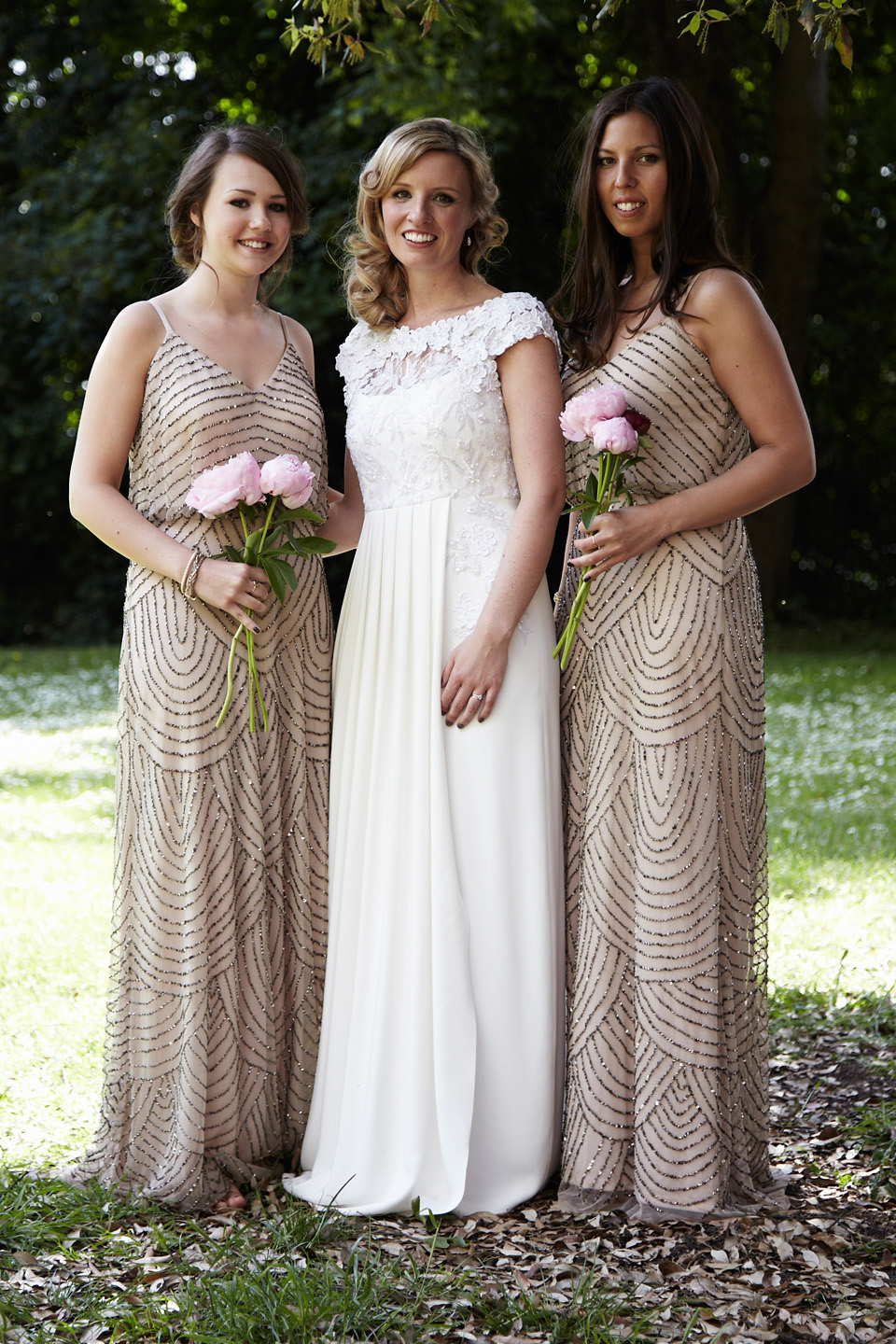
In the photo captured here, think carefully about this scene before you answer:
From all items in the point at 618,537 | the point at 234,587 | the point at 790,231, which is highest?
the point at 790,231

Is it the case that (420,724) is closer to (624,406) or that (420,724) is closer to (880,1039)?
(624,406)

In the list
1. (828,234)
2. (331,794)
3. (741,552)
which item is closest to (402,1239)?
(331,794)

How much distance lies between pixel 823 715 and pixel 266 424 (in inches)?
328

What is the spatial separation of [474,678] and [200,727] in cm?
70

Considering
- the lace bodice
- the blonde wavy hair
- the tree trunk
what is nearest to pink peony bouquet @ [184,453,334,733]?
the lace bodice

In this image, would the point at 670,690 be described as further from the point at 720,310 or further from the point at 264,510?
the point at 264,510

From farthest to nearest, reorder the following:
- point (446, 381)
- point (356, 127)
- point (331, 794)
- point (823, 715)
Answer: point (356, 127) < point (823, 715) < point (331, 794) < point (446, 381)

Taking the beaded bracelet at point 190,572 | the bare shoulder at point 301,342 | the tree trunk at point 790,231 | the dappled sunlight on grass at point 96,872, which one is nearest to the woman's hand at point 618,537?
the beaded bracelet at point 190,572

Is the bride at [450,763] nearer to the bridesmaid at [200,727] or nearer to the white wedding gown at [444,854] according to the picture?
the white wedding gown at [444,854]

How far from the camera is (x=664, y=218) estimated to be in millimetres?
3195

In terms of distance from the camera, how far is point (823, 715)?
35.8 ft

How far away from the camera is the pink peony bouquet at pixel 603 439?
2.95 m

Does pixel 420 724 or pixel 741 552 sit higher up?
pixel 741 552

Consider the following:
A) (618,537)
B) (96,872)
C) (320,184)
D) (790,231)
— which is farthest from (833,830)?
(320,184)
